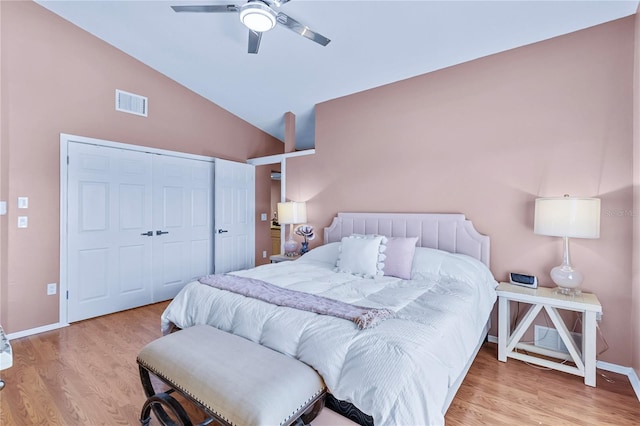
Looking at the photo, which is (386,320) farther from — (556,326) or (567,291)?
(567,291)

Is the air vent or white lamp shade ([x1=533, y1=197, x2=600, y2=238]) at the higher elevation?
the air vent

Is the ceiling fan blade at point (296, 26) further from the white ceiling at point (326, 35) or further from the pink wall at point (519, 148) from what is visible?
the pink wall at point (519, 148)

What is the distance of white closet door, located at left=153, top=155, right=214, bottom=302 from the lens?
393 centimetres

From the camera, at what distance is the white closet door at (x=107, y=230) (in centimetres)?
324

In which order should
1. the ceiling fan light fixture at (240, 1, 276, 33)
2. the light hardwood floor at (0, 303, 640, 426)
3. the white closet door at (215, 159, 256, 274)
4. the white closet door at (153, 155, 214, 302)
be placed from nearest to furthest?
the light hardwood floor at (0, 303, 640, 426)
the ceiling fan light fixture at (240, 1, 276, 33)
the white closet door at (153, 155, 214, 302)
the white closet door at (215, 159, 256, 274)

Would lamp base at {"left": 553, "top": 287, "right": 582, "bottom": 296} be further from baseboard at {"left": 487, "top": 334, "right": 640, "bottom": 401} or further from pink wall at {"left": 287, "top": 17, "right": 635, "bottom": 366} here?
baseboard at {"left": 487, "top": 334, "right": 640, "bottom": 401}

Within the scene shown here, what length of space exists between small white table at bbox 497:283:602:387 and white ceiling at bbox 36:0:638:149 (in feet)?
7.15

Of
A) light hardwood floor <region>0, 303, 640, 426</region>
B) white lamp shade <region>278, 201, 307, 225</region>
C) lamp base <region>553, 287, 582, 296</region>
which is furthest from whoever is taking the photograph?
white lamp shade <region>278, 201, 307, 225</region>

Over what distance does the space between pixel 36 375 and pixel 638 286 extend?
14.6ft

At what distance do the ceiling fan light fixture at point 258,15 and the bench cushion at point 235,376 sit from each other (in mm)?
2076

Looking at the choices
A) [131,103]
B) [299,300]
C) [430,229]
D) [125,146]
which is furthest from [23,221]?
[430,229]

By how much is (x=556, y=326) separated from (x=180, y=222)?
13.9 feet

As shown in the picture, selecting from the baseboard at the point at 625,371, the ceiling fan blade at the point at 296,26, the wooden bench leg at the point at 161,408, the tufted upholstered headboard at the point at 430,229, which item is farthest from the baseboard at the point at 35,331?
the baseboard at the point at 625,371

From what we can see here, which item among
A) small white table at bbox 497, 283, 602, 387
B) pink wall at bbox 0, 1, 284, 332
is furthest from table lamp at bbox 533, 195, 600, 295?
pink wall at bbox 0, 1, 284, 332
